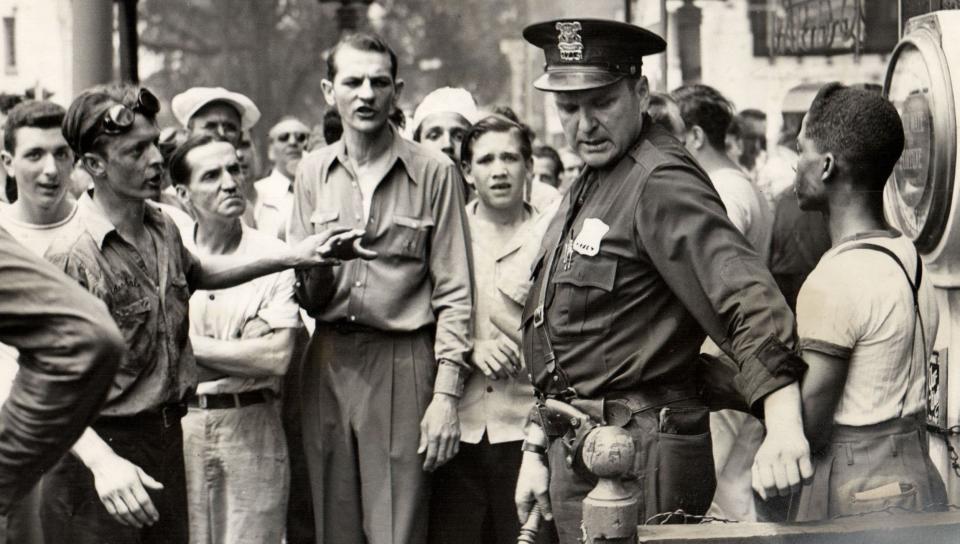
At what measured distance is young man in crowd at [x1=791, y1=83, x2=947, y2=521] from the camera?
3168 millimetres

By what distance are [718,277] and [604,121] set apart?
665 millimetres

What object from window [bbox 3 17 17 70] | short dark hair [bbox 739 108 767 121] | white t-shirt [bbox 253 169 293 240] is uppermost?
window [bbox 3 17 17 70]

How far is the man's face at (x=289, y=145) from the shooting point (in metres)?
8.89

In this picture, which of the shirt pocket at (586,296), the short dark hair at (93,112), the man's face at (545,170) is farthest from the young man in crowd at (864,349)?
the man's face at (545,170)

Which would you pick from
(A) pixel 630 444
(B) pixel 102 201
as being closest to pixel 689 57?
(B) pixel 102 201

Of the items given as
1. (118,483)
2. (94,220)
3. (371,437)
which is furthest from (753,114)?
(118,483)

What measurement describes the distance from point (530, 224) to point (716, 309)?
2055mm

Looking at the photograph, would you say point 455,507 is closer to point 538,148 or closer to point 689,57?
point 538,148

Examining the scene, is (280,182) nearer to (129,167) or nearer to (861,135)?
(129,167)

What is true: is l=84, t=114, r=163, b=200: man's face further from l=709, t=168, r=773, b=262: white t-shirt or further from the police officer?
l=709, t=168, r=773, b=262: white t-shirt

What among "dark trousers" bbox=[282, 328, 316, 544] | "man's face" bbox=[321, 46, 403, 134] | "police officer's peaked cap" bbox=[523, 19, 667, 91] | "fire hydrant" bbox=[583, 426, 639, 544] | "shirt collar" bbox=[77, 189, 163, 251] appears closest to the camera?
"fire hydrant" bbox=[583, 426, 639, 544]

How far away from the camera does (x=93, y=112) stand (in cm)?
402

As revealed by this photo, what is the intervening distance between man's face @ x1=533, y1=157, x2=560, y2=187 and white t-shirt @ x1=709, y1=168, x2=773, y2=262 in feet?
8.80

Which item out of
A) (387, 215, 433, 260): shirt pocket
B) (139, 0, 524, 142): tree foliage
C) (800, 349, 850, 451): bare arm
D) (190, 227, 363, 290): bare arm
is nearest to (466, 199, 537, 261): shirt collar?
(387, 215, 433, 260): shirt pocket
